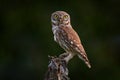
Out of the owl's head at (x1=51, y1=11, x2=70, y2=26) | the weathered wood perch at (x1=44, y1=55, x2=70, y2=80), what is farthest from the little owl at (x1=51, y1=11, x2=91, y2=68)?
the weathered wood perch at (x1=44, y1=55, x2=70, y2=80)

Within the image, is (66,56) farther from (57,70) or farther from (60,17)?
(57,70)

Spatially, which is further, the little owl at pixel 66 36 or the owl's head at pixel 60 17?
the owl's head at pixel 60 17

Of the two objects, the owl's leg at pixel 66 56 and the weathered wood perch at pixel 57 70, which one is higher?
the weathered wood perch at pixel 57 70

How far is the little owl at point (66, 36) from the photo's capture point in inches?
176

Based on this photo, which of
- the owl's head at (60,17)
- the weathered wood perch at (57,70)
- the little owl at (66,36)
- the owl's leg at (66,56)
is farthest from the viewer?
the owl's head at (60,17)

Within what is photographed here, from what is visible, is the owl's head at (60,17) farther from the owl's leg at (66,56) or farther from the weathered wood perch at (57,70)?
the weathered wood perch at (57,70)

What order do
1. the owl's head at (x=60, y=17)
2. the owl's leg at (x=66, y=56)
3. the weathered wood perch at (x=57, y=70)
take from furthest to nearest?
the owl's head at (x=60, y=17), the owl's leg at (x=66, y=56), the weathered wood perch at (x=57, y=70)

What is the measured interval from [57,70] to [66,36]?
1.34m

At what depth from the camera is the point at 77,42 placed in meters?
4.49

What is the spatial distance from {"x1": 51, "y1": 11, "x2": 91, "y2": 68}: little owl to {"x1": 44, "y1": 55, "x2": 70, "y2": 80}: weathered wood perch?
65 cm

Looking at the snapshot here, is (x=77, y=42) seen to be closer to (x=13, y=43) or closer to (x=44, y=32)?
(x=44, y=32)

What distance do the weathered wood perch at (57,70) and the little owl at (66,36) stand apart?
0.65 metres

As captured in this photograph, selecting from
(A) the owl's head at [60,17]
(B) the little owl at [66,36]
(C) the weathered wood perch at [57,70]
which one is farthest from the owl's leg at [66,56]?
(A) the owl's head at [60,17]

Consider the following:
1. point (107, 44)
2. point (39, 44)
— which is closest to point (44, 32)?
point (39, 44)
